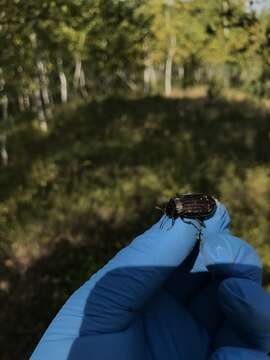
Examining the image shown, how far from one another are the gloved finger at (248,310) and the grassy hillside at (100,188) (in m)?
4.32

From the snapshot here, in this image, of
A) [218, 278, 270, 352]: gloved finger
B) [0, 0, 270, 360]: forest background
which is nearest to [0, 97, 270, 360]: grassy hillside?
[0, 0, 270, 360]: forest background

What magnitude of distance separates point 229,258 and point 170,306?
2.01 ft

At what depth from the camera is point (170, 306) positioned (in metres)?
3.04

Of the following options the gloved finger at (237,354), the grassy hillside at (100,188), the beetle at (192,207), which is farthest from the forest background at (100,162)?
the gloved finger at (237,354)

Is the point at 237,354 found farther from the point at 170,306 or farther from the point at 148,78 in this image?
the point at 148,78

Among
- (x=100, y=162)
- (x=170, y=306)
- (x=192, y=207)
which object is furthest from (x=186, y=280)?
(x=100, y=162)

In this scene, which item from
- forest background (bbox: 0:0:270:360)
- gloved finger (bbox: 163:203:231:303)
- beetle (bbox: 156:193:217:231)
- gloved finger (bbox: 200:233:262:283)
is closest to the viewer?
gloved finger (bbox: 200:233:262:283)

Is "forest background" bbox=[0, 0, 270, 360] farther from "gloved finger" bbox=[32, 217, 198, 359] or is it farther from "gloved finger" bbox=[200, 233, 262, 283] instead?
"gloved finger" bbox=[32, 217, 198, 359]

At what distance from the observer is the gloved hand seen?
2.43m

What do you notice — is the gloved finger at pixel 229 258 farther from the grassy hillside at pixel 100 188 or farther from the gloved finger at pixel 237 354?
the grassy hillside at pixel 100 188

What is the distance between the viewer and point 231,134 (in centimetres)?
1350

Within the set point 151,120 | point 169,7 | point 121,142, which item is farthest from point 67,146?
point 169,7

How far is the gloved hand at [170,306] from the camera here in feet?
7.97

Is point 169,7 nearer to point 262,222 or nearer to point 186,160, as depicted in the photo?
point 186,160
